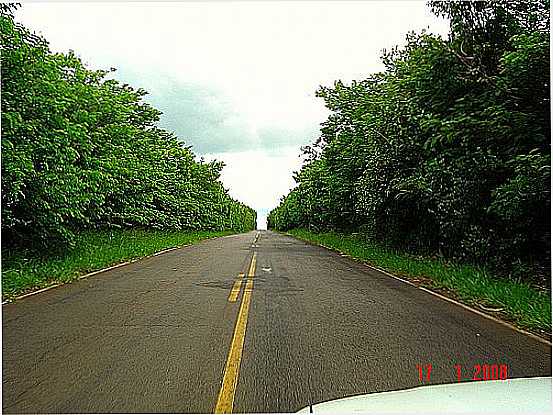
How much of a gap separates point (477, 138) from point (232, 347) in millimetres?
7960

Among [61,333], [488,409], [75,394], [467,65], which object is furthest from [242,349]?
[467,65]

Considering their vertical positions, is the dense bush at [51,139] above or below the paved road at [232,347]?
above

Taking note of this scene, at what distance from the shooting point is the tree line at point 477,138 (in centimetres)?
1084

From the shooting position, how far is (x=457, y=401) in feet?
11.8

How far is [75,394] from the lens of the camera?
4.72 metres

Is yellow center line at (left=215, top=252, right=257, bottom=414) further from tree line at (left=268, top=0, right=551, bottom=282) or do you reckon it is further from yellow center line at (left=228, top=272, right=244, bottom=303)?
tree line at (left=268, top=0, right=551, bottom=282)

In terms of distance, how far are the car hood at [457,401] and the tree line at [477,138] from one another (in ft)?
22.5

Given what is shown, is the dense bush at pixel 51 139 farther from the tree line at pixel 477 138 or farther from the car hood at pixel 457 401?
the car hood at pixel 457 401

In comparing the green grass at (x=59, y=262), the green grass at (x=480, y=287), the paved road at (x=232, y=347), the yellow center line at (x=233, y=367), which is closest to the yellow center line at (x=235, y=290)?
the paved road at (x=232, y=347)

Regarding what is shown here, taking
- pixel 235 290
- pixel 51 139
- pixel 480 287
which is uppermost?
pixel 51 139
